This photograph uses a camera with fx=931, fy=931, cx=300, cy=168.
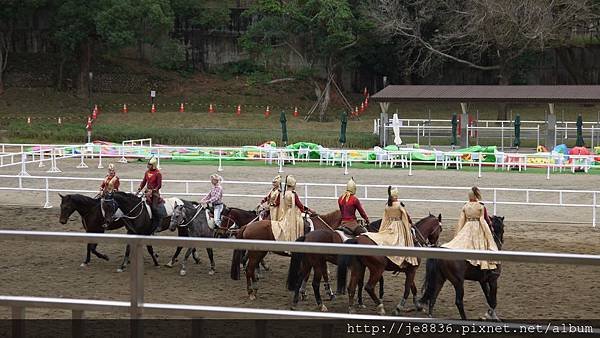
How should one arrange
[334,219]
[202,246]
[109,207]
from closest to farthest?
[202,246] < [334,219] < [109,207]

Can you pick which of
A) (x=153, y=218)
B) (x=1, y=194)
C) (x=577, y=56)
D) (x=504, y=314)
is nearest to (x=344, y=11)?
(x=577, y=56)

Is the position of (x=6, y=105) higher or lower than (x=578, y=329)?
higher

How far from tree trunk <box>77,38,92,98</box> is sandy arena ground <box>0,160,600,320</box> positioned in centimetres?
2185

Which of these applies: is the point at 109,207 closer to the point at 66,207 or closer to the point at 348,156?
the point at 66,207

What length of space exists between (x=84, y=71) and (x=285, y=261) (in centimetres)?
4412

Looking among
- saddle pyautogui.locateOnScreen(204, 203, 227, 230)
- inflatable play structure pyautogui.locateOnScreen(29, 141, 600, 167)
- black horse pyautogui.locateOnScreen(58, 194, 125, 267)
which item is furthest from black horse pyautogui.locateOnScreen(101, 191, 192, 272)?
inflatable play structure pyautogui.locateOnScreen(29, 141, 600, 167)

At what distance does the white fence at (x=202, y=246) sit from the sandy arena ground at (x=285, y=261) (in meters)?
0.14

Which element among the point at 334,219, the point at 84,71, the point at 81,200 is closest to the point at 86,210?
the point at 81,200

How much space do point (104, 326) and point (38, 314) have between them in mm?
318

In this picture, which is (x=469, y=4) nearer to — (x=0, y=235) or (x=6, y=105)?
(x=6, y=105)

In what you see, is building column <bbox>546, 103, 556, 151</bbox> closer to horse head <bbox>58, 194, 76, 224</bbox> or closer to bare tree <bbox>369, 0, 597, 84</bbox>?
bare tree <bbox>369, 0, 597, 84</bbox>

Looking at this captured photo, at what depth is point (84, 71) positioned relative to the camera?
5319cm

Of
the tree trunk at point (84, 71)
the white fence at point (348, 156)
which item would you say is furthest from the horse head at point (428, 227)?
the tree trunk at point (84, 71)

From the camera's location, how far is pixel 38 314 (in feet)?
14.4
